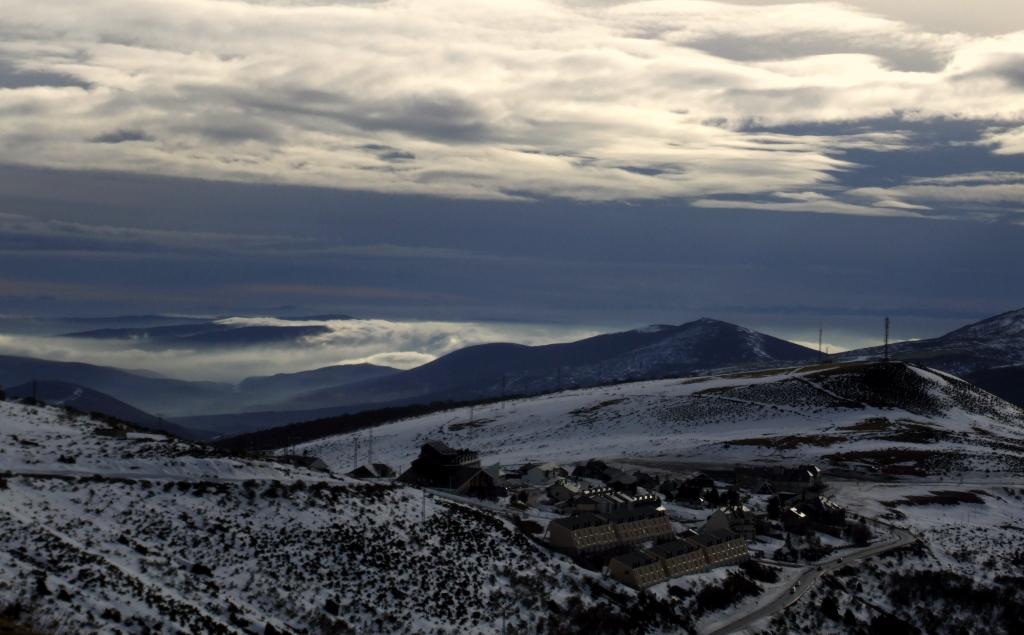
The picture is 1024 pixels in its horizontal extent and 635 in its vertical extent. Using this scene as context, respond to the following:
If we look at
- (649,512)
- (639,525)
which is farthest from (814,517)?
(639,525)

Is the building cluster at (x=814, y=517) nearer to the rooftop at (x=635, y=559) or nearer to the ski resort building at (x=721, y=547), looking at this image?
the ski resort building at (x=721, y=547)

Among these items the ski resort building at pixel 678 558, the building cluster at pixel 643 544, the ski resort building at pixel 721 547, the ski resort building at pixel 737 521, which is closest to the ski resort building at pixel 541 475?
the building cluster at pixel 643 544

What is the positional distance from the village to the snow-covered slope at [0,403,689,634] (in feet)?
13.7

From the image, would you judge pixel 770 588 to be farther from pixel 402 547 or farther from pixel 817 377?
pixel 817 377

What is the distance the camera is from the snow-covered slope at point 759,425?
5148 inches

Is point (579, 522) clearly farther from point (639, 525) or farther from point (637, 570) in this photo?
point (637, 570)

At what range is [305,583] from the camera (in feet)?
186

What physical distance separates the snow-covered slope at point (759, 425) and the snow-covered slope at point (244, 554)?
6121 centimetres

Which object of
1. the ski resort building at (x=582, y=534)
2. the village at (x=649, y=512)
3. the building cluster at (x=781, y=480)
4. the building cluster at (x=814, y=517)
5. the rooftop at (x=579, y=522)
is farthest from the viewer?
the building cluster at (x=781, y=480)

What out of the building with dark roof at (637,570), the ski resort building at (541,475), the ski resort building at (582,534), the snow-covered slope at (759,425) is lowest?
the snow-covered slope at (759,425)

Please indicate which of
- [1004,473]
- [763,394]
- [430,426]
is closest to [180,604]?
[1004,473]

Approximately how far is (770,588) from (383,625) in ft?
91.6

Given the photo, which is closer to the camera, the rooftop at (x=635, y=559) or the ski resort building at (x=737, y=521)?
the rooftop at (x=635, y=559)

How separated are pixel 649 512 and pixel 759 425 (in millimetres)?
74048
